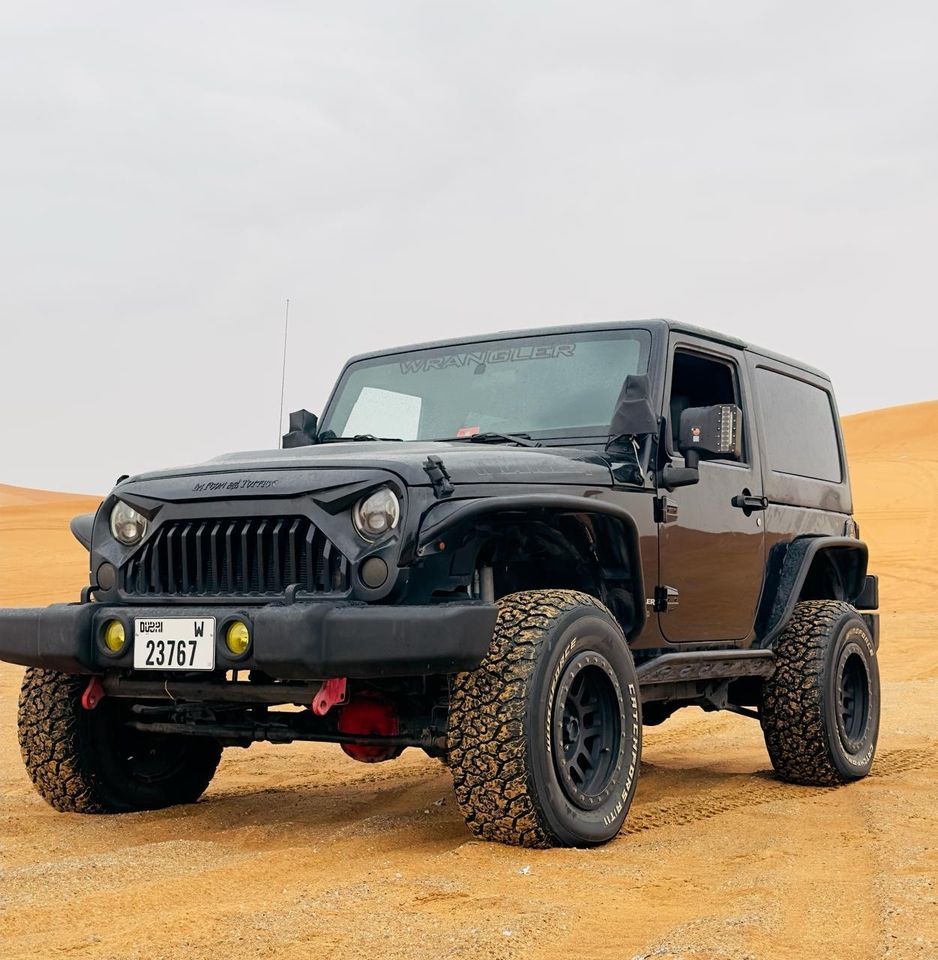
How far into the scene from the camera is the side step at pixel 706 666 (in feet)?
18.9

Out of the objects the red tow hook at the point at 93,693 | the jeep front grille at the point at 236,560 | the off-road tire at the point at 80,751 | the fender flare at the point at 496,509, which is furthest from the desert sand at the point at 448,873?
the fender flare at the point at 496,509

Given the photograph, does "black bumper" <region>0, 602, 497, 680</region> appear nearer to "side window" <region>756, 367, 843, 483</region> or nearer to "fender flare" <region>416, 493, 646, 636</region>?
"fender flare" <region>416, 493, 646, 636</region>

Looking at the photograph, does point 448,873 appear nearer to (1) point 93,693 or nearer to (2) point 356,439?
(1) point 93,693

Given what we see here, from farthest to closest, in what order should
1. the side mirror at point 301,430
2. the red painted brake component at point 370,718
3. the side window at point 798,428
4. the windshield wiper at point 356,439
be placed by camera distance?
the side window at point 798,428, the side mirror at point 301,430, the windshield wiper at point 356,439, the red painted brake component at point 370,718

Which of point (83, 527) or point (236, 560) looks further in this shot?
point (83, 527)

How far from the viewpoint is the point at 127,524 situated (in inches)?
209

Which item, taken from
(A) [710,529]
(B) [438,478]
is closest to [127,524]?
(B) [438,478]

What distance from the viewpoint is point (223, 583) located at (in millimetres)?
4965

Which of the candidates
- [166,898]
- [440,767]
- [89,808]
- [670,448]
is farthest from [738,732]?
[166,898]

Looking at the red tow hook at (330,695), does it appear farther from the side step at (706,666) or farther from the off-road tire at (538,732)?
the side step at (706,666)

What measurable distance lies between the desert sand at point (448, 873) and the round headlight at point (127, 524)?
1.12 metres

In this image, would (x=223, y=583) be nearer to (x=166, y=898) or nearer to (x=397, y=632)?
(x=397, y=632)

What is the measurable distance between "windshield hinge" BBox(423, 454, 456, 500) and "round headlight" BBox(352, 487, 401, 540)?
14cm

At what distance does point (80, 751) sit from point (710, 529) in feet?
9.40
